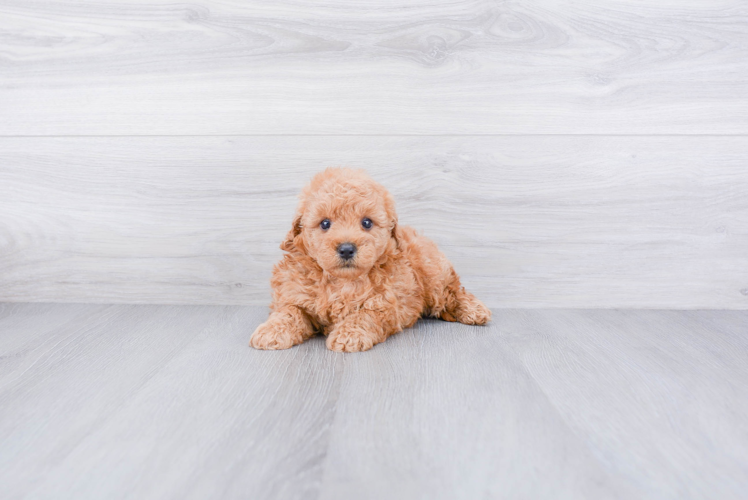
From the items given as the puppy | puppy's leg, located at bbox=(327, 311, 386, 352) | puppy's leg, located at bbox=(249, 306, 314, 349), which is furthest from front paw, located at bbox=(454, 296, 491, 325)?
puppy's leg, located at bbox=(249, 306, 314, 349)

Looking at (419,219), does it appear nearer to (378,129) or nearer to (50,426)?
(378,129)

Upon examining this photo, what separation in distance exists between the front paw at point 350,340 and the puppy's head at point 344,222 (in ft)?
0.39

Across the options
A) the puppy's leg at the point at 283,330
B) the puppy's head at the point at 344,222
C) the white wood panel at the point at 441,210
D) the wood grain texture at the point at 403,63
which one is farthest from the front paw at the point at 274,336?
the wood grain texture at the point at 403,63

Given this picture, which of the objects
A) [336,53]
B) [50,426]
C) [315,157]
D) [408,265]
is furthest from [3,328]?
[336,53]

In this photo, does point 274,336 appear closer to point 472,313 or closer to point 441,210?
point 472,313

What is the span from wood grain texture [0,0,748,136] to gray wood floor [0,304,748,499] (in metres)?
0.63

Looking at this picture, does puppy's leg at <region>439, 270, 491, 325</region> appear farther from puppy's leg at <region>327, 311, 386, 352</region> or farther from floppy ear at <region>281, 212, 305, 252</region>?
floppy ear at <region>281, 212, 305, 252</region>

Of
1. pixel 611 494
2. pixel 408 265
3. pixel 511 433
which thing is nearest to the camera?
pixel 611 494

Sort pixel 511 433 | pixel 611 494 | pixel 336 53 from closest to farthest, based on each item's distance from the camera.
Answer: pixel 611 494, pixel 511 433, pixel 336 53

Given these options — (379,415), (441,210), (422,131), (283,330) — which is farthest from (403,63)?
(379,415)

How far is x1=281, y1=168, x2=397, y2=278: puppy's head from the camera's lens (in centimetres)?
109

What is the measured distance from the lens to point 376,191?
1165 millimetres

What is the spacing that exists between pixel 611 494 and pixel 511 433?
0.54 feet

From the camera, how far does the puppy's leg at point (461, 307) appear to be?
1.35m
